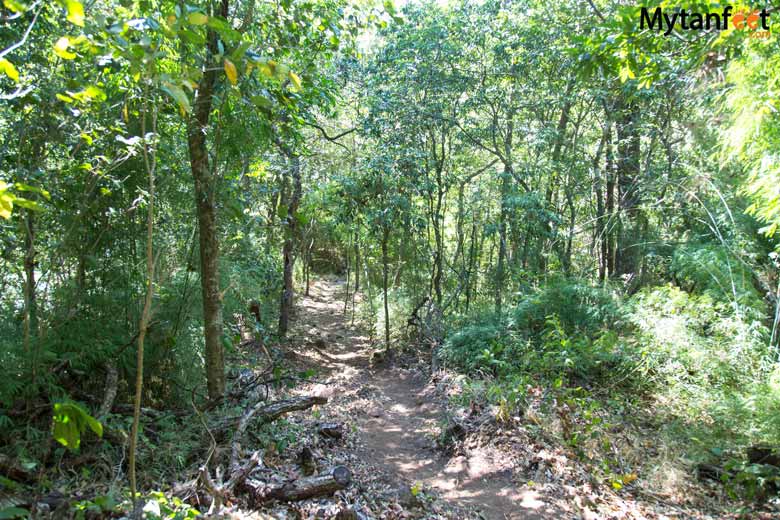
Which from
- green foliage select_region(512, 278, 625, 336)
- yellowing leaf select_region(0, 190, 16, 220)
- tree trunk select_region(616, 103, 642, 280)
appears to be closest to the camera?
yellowing leaf select_region(0, 190, 16, 220)

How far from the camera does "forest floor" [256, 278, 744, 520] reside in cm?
385

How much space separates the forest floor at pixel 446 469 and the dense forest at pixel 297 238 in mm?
34

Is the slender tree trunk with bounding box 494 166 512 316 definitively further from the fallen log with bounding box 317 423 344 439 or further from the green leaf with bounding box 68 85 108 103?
the green leaf with bounding box 68 85 108 103

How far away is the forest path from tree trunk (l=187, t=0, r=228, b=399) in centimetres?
185

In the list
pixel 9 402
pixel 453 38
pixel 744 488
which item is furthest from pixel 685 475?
pixel 453 38

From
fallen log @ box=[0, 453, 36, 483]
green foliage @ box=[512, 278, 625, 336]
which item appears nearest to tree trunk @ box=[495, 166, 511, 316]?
green foliage @ box=[512, 278, 625, 336]

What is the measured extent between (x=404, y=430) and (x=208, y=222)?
12.7 ft

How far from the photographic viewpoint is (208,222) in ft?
13.4

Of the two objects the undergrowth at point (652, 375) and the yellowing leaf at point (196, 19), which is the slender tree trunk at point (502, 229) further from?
the yellowing leaf at point (196, 19)

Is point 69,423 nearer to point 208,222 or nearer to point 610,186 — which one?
point 208,222

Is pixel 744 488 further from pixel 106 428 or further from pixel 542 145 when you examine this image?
pixel 542 145

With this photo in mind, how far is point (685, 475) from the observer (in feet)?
14.0

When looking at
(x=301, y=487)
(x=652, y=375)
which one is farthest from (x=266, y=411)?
(x=652, y=375)

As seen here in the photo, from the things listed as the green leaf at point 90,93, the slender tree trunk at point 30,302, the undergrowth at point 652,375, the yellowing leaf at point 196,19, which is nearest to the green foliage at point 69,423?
the green leaf at point 90,93
